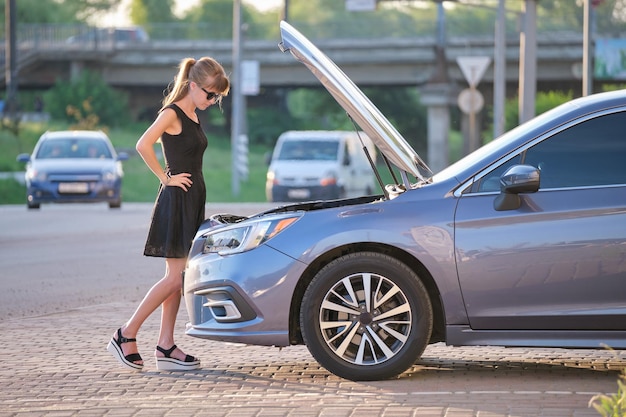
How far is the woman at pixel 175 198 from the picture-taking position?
8555 millimetres

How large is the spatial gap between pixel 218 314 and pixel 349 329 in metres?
0.79

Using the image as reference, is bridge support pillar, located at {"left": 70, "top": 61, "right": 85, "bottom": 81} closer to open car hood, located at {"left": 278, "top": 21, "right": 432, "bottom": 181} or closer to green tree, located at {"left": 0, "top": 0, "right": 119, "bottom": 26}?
green tree, located at {"left": 0, "top": 0, "right": 119, "bottom": 26}

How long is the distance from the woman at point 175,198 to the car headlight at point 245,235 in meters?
0.38

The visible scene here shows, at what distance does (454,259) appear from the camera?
301 inches

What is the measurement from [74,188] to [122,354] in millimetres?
20943

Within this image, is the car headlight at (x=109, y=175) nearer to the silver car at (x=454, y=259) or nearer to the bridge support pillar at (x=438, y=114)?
the silver car at (x=454, y=259)

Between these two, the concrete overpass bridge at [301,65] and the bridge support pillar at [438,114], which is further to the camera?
the bridge support pillar at [438,114]

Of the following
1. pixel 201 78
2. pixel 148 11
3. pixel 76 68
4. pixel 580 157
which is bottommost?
pixel 580 157

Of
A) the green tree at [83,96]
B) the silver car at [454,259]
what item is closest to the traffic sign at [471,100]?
the silver car at [454,259]

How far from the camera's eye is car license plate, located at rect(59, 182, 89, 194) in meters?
29.2

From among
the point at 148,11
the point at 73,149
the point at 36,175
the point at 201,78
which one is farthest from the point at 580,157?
the point at 148,11

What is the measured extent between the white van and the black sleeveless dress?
2328cm

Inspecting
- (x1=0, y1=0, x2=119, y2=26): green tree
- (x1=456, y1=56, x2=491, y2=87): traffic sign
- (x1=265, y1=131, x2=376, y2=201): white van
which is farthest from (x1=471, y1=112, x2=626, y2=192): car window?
(x1=0, y1=0, x2=119, y2=26): green tree

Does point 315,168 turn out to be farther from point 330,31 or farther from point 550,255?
point 330,31
